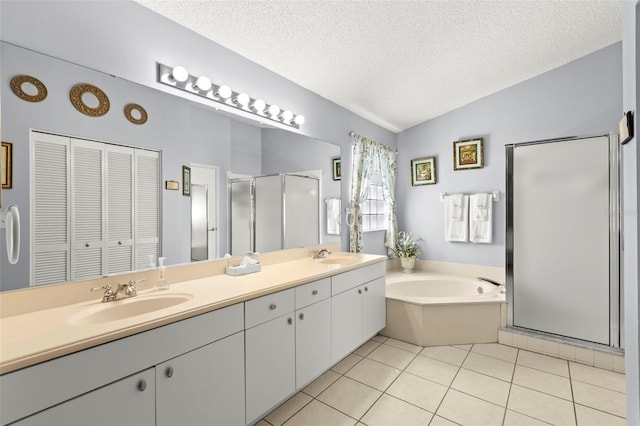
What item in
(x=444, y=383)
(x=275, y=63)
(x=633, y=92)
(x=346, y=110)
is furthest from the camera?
(x=346, y=110)

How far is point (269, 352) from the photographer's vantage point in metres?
1.62

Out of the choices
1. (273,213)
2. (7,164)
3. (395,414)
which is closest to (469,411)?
(395,414)

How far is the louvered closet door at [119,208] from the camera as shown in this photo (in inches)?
58.1

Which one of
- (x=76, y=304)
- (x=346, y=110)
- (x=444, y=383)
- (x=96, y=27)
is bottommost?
(x=444, y=383)

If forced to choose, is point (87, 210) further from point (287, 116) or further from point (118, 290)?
point (287, 116)

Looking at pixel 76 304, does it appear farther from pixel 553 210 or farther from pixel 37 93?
pixel 553 210

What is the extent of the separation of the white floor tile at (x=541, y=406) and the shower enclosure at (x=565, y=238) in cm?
82

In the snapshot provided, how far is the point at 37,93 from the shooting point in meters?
1.27

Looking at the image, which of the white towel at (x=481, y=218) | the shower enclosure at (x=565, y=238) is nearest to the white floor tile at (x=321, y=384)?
the shower enclosure at (x=565, y=238)

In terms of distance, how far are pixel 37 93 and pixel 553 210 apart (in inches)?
137

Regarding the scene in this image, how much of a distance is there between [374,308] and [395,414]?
0.94 metres

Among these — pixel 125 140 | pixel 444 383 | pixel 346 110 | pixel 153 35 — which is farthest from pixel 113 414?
pixel 346 110

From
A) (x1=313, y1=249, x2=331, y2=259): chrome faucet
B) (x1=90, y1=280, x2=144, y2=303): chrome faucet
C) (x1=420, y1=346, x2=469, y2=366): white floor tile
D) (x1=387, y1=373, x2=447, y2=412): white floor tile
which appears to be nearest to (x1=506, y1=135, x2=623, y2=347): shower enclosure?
(x1=420, y1=346, x2=469, y2=366): white floor tile

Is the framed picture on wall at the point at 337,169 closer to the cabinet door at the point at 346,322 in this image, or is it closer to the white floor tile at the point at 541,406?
the cabinet door at the point at 346,322
